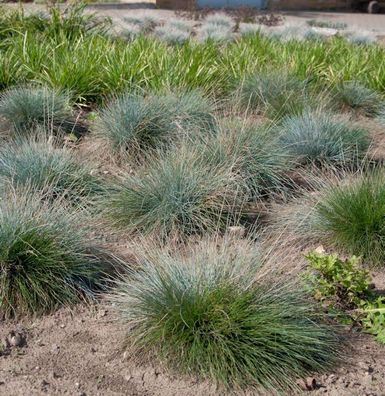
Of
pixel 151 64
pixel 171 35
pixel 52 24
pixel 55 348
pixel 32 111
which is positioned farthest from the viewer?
pixel 171 35

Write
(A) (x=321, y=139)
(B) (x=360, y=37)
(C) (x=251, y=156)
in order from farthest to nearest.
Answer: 1. (B) (x=360, y=37)
2. (A) (x=321, y=139)
3. (C) (x=251, y=156)

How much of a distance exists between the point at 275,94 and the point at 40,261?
4360 millimetres

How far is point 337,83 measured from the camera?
9.28 meters

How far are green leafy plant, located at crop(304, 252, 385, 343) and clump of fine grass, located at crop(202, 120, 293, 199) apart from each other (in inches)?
56.4

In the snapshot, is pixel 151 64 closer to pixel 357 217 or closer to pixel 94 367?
pixel 357 217

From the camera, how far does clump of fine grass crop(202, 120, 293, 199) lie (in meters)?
6.05

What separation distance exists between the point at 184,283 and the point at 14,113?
3643 millimetres

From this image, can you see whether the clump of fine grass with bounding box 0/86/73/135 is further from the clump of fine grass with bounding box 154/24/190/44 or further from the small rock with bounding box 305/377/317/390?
the clump of fine grass with bounding box 154/24/190/44

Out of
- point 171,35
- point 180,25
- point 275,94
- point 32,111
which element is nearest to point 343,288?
point 32,111

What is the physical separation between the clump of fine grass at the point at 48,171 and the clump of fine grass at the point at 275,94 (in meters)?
2.35

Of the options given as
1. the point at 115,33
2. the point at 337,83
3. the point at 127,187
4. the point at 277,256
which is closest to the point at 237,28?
the point at 115,33

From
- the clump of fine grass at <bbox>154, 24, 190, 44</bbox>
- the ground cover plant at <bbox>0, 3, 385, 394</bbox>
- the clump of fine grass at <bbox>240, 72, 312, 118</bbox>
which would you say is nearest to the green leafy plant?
the ground cover plant at <bbox>0, 3, 385, 394</bbox>

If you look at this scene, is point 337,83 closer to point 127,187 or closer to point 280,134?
point 280,134

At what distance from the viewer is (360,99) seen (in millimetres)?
8875
